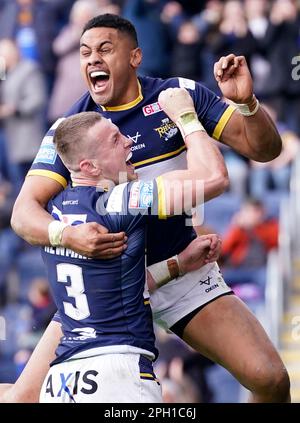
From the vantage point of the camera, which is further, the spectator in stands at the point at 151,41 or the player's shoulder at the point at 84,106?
the spectator in stands at the point at 151,41

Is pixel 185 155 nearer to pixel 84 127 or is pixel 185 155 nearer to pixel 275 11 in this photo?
pixel 84 127

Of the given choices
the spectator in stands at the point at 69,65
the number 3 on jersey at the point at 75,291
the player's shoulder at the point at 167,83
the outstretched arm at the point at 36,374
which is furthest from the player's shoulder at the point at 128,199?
the spectator in stands at the point at 69,65

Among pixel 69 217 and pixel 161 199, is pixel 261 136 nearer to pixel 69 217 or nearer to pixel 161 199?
pixel 161 199

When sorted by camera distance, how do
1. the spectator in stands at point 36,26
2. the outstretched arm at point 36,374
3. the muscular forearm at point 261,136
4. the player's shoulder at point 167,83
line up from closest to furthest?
1. the muscular forearm at point 261,136
2. the outstretched arm at point 36,374
3. the player's shoulder at point 167,83
4. the spectator in stands at point 36,26

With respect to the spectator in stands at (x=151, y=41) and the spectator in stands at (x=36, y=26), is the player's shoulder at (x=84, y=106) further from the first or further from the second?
the spectator in stands at (x=36, y=26)

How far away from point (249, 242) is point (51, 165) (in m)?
6.07

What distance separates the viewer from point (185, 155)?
24.5ft

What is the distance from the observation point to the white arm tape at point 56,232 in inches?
261

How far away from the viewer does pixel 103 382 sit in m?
6.32

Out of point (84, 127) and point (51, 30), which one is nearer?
point (84, 127)

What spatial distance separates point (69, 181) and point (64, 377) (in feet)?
4.21

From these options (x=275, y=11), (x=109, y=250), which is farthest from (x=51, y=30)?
(x=109, y=250)

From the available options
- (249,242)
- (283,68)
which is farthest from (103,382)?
(283,68)

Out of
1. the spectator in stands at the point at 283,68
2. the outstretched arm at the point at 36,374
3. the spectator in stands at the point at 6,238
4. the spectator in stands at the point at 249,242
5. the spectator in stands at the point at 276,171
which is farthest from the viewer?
the spectator in stands at the point at 6,238
